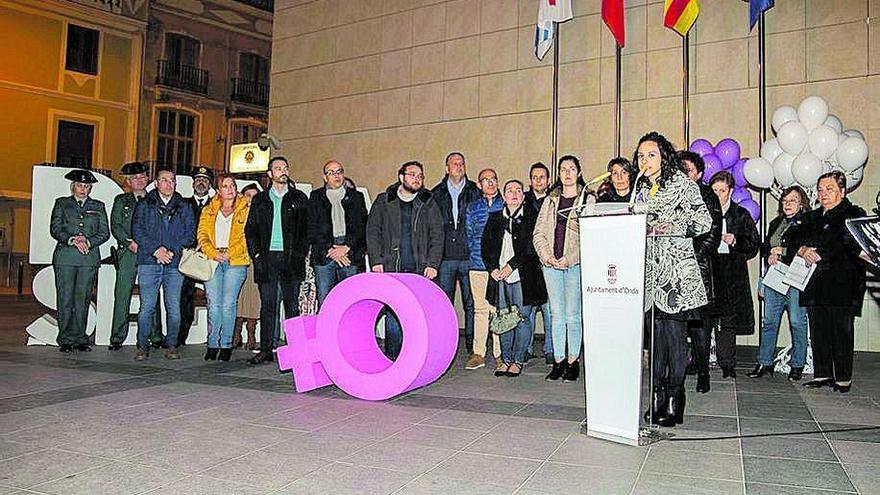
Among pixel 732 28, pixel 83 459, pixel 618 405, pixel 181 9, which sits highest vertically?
pixel 181 9

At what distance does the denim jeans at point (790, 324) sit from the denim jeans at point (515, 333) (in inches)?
80.4

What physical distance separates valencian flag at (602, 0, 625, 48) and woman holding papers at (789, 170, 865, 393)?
3.91m

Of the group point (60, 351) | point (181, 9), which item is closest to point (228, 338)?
point (60, 351)

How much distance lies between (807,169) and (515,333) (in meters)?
3.17

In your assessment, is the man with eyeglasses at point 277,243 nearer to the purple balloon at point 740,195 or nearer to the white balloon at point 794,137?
the purple balloon at point 740,195

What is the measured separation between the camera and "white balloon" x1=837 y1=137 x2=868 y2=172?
21.3 ft

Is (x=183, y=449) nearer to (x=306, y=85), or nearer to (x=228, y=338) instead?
(x=228, y=338)

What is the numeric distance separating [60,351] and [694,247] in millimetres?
6045

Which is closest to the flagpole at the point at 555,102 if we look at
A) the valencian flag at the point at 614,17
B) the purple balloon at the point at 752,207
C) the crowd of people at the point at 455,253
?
the valencian flag at the point at 614,17

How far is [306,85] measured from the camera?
1259cm

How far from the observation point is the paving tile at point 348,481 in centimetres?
286

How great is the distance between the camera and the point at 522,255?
19.3 feet

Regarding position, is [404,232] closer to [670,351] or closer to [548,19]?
[670,351]

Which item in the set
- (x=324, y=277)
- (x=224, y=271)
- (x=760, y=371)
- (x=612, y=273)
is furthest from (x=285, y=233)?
(x=760, y=371)
